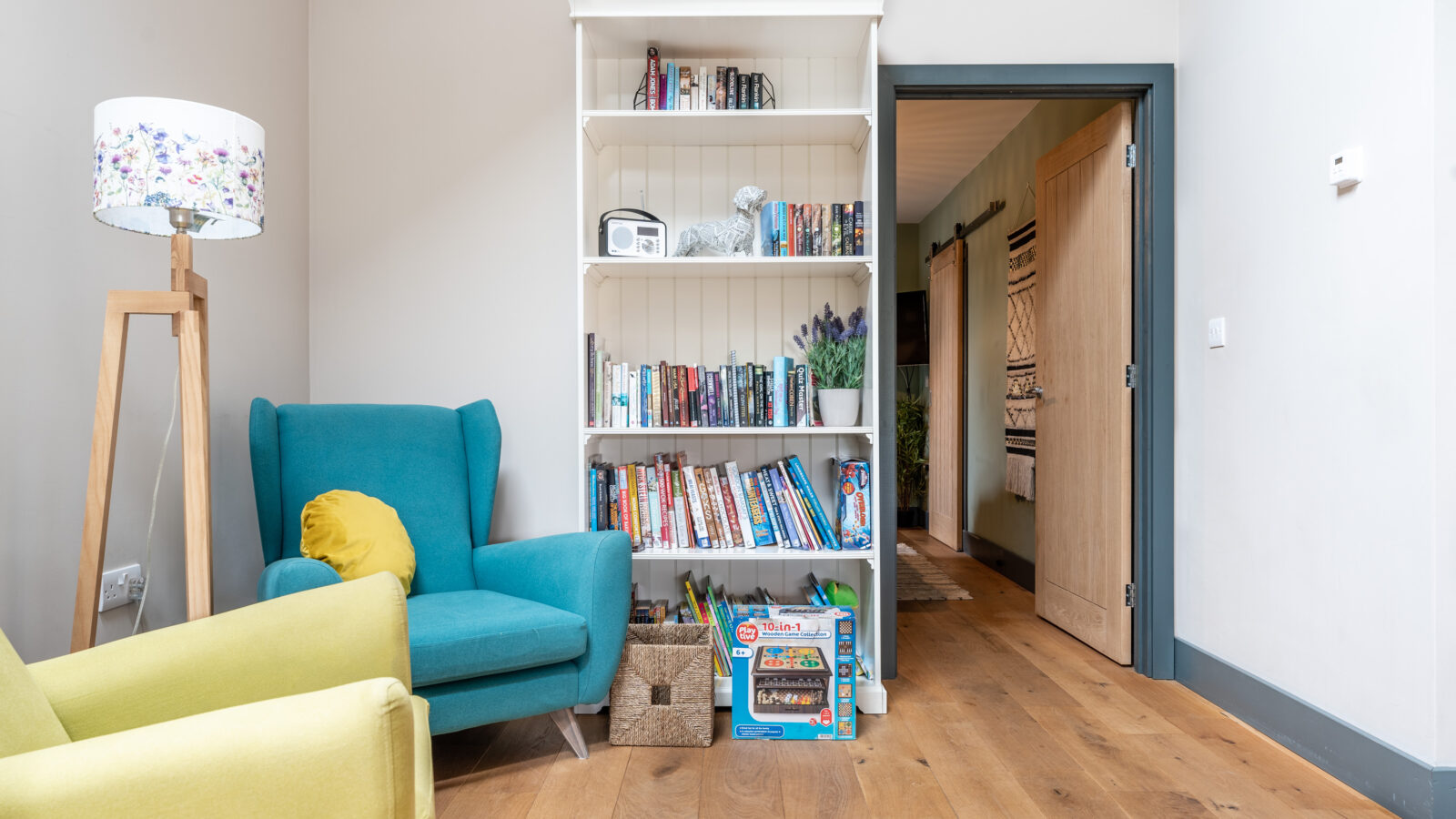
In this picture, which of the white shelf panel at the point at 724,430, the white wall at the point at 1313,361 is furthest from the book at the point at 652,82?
the white wall at the point at 1313,361

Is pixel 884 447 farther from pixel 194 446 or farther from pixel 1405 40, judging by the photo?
pixel 194 446

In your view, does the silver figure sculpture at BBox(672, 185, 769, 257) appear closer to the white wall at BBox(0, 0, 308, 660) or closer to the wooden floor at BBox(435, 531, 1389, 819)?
the white wall at BBox(0, 0, 308, 660)

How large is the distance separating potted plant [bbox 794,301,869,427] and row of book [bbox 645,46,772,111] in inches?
28.7

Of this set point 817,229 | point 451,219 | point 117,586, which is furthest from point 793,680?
point 451,219

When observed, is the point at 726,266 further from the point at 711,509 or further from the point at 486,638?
the point at 486,638

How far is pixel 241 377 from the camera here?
2479 millimetres

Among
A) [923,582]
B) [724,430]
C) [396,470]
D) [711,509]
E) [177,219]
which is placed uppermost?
[177,219]

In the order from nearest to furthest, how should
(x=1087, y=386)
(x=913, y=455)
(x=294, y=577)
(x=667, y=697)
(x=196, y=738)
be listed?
(x=196, y=738)
(x=294, y=577)
(x=667, y=697)
(x=1087, y=386)
(x=913, y=455)

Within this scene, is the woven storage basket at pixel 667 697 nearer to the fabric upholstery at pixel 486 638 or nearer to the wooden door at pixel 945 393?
the fabric upholstery at pixel 486 638

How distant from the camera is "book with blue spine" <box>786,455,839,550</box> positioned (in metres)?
2.60

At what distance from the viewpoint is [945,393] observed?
6207 millimetres

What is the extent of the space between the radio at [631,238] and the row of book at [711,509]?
2.23ft

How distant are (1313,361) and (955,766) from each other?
1393 mm

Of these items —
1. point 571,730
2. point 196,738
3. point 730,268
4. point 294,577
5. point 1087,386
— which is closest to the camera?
point 196,738
